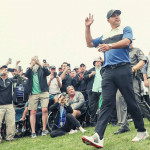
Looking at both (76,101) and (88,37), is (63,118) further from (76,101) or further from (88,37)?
(88,37)

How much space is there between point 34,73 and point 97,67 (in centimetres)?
236

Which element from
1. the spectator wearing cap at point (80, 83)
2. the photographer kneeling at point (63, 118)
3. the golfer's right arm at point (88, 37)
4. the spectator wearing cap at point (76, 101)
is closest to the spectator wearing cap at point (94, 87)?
the spectator wearing cap at point (76, 101)

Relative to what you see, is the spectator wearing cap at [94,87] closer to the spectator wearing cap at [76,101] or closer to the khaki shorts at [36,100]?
the spectator wearing cap at [76,101]

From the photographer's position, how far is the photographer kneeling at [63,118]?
763 centimetres

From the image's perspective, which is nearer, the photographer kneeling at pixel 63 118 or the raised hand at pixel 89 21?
the raised hand at pixel 89 21

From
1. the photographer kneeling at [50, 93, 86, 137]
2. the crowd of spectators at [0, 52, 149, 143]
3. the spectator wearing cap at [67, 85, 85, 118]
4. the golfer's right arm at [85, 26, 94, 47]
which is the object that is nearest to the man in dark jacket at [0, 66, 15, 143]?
the crowd of spectators at [0, 52, 149, 143]

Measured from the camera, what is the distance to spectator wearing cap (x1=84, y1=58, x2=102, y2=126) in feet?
28.8

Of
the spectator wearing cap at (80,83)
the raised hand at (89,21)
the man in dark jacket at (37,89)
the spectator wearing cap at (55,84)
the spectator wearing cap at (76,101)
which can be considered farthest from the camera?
the spectator wearing cap at (80,83)

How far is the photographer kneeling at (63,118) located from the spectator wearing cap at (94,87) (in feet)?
3.99

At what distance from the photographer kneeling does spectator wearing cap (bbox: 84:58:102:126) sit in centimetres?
122

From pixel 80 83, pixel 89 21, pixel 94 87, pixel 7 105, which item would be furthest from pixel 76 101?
pixel 89 21

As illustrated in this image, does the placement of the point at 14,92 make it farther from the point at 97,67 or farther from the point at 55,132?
the point at 97,67

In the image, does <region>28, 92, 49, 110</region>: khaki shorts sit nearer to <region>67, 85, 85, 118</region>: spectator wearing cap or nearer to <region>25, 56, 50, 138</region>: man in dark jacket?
<region>25, 56, 50, 138</region>: man in dark jacket

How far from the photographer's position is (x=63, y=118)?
7762 millimetres
